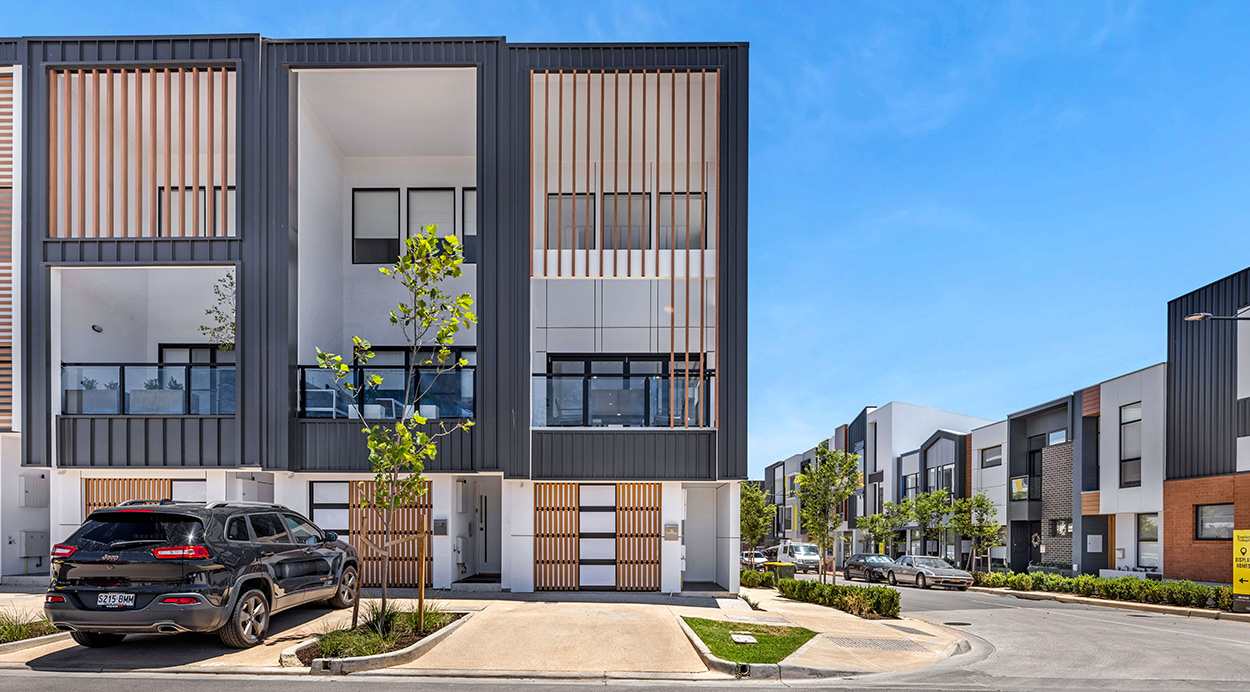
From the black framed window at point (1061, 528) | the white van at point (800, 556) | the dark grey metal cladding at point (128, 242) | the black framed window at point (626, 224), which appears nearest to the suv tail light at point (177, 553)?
the dark grey metal cladding at point (128, 242)

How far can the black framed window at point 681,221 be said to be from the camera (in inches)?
749

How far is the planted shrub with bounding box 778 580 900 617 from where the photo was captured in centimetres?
1866

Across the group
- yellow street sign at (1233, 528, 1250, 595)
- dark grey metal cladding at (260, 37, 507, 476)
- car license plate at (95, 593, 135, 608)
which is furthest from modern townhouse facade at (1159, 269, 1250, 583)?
car license plate at (95, 593, 135, 608)

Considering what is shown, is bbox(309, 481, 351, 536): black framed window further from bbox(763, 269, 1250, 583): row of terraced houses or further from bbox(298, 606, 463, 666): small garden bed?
bbox(763, 269, 1250, 583): row of terraced houses

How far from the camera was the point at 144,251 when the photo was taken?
1870cm

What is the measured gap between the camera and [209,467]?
1817cm

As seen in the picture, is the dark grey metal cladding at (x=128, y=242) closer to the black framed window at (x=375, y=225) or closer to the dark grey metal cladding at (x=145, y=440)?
the dark grey metal cladding at (x=145, y=440)

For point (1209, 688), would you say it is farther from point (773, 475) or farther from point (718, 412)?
point (773, 475)

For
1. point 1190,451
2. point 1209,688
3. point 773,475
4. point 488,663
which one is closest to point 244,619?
point 488,663

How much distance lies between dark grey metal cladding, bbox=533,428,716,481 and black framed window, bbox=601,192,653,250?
4182mm

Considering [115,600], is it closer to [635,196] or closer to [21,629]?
[21,629]

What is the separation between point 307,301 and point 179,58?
5.76 m

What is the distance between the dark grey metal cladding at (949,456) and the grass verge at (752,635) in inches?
1498

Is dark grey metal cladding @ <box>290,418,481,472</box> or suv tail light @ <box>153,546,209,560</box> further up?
dark grey metal cladding @ <box>290,418,481,472</box>
